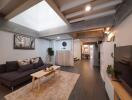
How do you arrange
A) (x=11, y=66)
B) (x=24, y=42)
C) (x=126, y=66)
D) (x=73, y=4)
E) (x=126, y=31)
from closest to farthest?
(x=126, y=66) → (x=126, y=31) → (x=73, y=4) → (x=11, y=66) → (x=24, y=42)

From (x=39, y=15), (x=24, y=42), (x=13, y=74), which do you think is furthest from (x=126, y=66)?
(x=24, y=42)

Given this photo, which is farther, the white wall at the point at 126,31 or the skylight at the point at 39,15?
the skylight at the point at 39,15

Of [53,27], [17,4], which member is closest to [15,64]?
[17,4]

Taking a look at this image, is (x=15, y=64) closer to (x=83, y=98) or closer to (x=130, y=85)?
(x=83, y=98)

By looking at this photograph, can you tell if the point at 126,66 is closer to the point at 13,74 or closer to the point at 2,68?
the point at 13,74

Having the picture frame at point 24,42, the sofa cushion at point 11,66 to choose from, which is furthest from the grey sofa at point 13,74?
the picture frame at point 24,42

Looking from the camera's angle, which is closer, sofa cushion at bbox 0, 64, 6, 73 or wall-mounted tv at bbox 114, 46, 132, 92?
wall-mounted tv at bbox 114, 46, 132, 92

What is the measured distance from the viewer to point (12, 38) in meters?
3.78

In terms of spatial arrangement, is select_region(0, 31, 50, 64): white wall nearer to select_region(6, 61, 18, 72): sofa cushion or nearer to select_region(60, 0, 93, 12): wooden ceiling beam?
select_region(6, 61, 18, 72): sofa cushion

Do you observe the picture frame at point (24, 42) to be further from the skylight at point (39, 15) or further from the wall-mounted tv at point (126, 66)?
the wall-mounted tv at point (126, 66)

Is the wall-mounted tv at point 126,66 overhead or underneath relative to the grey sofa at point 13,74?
overhead

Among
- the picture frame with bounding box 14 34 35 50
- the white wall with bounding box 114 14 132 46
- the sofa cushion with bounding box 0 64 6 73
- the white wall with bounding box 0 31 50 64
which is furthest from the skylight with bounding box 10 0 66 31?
the white wall with bounding box 114 14 132 46

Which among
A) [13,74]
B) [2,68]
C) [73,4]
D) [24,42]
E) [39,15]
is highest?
[39,15]

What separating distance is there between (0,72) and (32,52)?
6.99 feet
